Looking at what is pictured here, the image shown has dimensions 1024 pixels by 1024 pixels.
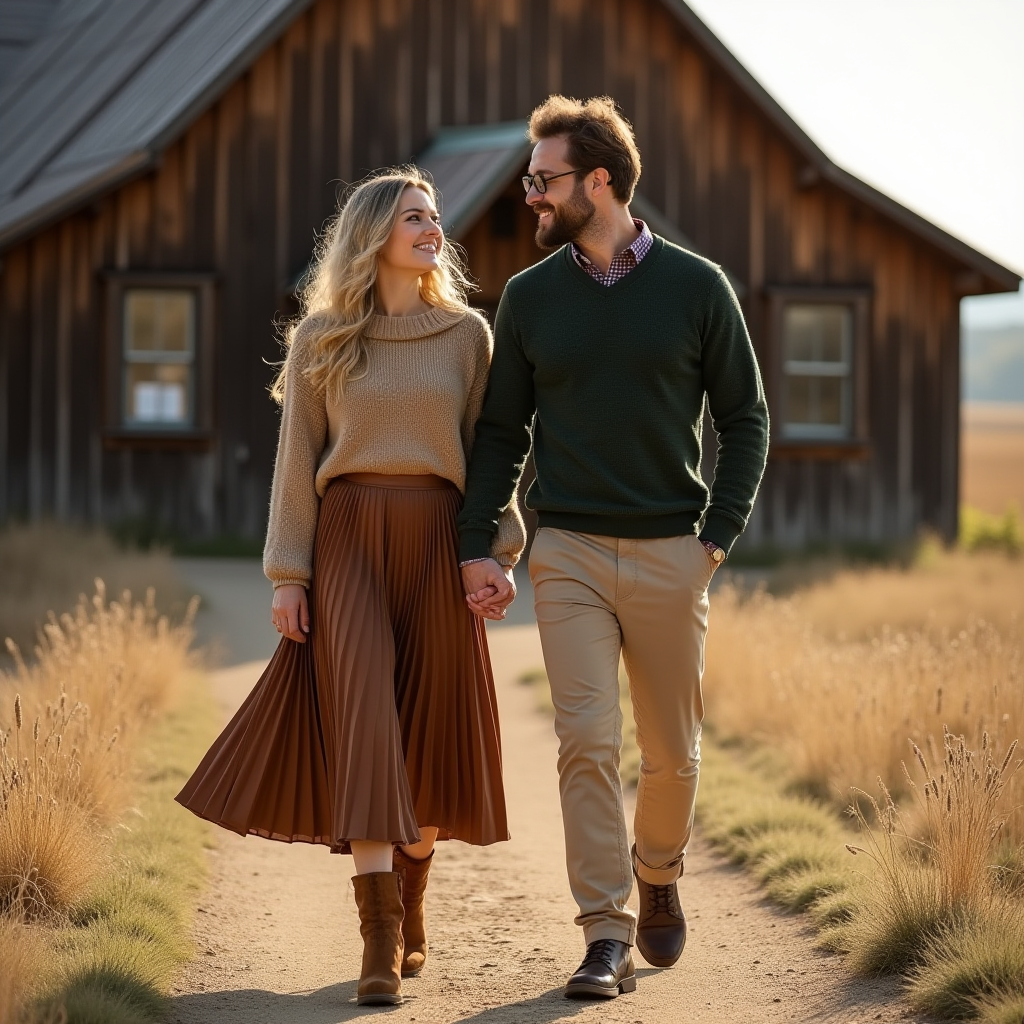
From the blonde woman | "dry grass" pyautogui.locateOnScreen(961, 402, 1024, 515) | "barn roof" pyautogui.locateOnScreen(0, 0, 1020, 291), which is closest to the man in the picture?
the blonde woman

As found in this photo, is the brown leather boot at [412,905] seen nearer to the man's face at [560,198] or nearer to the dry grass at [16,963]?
the dry grass at [16,963]

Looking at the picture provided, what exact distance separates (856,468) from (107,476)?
765 cm

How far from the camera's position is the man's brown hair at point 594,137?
499 cm

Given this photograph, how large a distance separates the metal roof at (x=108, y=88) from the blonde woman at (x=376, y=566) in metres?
11.2

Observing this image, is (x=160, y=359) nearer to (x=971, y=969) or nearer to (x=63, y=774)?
(x=63, y=774)

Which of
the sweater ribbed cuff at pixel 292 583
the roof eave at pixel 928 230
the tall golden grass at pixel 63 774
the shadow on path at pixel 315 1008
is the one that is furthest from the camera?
the roof eave at pixel 928 230

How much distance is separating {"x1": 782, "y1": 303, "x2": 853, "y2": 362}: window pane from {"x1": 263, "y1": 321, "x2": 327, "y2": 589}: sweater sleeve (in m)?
13.7

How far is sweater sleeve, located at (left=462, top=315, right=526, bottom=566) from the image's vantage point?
5.03 metres

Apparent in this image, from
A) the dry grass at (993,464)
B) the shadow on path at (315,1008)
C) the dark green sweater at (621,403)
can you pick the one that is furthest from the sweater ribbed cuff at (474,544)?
the dry grass at (993,464)

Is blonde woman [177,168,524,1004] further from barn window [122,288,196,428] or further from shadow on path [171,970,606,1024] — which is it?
barn window [122,288,196,428]

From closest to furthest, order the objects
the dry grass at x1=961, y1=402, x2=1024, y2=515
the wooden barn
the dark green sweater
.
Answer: the dark green sweater < the wooden barn < the dry grass at x1=961, y1=402, x2=1024, y2=515

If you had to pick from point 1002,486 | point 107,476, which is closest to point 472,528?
point 107,476

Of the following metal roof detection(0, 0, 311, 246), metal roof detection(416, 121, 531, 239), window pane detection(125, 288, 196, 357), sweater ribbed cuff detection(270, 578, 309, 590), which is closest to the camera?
sweater ribbed cuff detection(270, 578, 309, 590)

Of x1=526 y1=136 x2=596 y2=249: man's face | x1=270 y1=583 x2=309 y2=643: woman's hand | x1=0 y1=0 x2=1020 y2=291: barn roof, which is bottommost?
x1=270 y1=583 x2=309 y2=643: woman's hand
